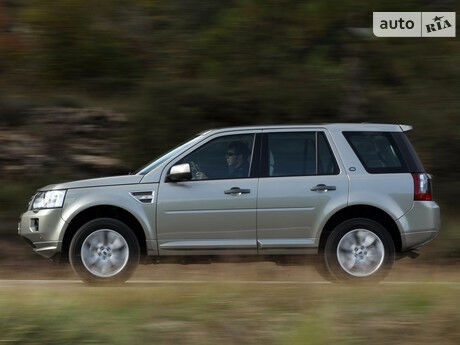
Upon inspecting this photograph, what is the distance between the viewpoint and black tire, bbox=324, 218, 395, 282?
9.98 m

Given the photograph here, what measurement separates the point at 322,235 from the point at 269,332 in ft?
11.2

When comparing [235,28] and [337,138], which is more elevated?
[235,28]

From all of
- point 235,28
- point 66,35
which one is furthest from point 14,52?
point 235,28

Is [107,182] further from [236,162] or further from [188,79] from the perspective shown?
[188,79]

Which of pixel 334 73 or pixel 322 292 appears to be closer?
pixel 322 292

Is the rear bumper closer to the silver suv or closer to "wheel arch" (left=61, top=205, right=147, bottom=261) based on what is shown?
the silver suv

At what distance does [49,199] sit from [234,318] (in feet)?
12.9

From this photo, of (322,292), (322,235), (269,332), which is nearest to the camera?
(269,332)

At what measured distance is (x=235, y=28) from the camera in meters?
15.4

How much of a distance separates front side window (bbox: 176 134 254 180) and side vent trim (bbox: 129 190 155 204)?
47 centimetres

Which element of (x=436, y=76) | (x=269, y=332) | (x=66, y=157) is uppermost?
(x=436, y=76)

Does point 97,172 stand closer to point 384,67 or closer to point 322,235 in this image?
point 384,67

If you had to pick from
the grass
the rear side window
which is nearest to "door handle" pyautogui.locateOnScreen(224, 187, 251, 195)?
the rear side window

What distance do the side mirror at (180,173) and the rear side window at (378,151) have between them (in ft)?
5.78
